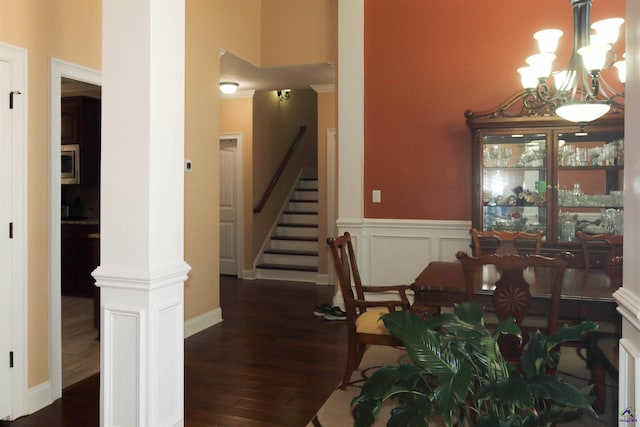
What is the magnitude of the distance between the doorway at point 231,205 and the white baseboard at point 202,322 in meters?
2.35

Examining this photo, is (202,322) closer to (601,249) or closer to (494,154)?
(494,154)

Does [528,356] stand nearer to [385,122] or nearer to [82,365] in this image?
[82,365]

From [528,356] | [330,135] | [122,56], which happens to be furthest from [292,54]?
[528,356]

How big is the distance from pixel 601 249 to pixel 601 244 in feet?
0.15

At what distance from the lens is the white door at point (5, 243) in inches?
104

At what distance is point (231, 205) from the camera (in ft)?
23.6

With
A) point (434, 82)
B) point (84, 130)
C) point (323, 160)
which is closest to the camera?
point (434, 82)

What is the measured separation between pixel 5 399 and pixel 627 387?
2.95 m

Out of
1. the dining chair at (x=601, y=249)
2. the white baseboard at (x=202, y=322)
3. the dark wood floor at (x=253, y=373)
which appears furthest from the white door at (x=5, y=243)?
the dining chair at (x=601, y=249)

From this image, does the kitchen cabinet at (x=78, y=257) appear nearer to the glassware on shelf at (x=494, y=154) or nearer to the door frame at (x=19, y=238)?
the door frame at (x=19, y=238)

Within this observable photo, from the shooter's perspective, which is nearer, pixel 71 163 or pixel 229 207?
pixel 71 163

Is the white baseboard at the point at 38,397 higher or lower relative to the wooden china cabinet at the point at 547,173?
lower

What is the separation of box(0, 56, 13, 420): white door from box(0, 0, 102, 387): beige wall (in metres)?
0.12

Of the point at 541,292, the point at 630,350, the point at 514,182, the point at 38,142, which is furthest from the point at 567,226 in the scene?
the point at 38,142
